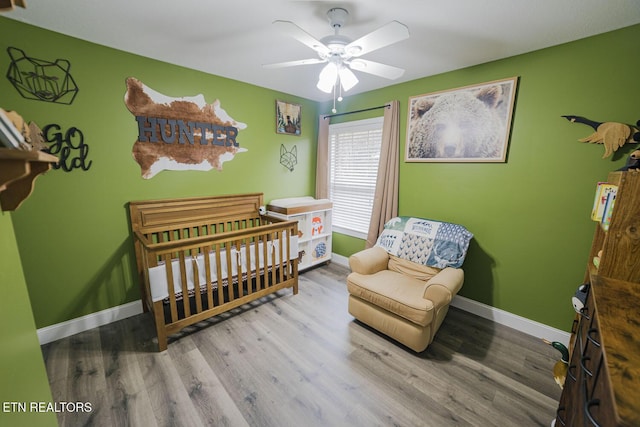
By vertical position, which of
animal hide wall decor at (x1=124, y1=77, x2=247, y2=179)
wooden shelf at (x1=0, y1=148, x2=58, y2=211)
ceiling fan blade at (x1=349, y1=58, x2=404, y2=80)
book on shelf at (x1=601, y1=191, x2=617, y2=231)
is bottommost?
book on shelf at (x1=601, y1=191, x2=617, y2=231)

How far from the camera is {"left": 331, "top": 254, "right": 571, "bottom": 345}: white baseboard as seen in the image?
2.09 metres

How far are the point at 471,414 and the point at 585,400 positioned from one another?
963mm

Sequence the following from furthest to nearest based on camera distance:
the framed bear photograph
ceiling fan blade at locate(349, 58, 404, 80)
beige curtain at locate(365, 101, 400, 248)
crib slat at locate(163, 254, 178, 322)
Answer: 1. beige curtain at locate(365, 101, 400, 248)
2. the framed bear photograph
3. crib slat at locate(163, 254, 178, 322)
4. ceiling fan blade at locate(349, 58, 404, 80)

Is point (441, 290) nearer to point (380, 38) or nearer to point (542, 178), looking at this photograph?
point (542, 178)

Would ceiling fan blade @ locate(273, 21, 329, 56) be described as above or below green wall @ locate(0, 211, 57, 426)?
above

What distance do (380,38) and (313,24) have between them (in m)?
0.61

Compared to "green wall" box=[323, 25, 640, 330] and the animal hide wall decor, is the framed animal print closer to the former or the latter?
the animal hide wall decor

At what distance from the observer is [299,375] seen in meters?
1.75

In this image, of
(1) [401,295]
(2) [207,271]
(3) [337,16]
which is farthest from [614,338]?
(2) [207,271]

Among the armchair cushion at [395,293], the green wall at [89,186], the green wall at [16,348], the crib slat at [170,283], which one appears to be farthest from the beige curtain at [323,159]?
the green wall at [16,348]

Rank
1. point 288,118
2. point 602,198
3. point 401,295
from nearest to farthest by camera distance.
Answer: point 602,198 → point 401,295 → point 288,118

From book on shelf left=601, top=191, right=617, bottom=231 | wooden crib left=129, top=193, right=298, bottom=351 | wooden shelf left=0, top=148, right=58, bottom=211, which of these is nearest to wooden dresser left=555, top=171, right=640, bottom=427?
book on shelf left=601, top=191, right=617, bottom=231

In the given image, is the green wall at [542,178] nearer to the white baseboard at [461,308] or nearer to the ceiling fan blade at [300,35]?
the white baseboard at [461,308]

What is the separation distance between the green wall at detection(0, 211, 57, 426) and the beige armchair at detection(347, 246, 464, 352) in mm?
1882
